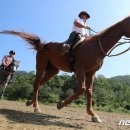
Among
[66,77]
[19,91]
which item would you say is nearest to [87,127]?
[19,91]

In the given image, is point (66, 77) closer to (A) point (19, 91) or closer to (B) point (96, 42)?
(A) point (19, 91)

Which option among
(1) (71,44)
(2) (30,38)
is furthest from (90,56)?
(2) (30,38)

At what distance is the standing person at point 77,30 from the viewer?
9.66 meters

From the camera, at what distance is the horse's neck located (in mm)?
9062

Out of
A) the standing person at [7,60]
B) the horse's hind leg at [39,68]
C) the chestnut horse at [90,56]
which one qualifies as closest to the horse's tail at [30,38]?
the horse's hind leg at [39,68]

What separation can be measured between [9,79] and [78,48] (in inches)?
158

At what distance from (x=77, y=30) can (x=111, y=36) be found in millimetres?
1226

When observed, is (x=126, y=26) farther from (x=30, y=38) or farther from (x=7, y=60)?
(x=7, y=60)

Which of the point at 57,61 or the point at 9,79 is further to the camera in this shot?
the point at 9,79

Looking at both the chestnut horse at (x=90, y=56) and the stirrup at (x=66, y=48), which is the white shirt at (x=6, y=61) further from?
the stirrup at (x=66, y=48)

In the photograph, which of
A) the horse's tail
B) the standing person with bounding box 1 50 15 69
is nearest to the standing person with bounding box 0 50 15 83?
the standing person with bounding box 1 50 15 69

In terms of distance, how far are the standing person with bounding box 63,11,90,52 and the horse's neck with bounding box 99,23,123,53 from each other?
828 mm

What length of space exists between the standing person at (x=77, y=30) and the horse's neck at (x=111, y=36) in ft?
2.72

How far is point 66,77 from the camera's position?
7031 centimetres
